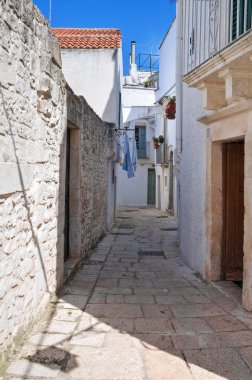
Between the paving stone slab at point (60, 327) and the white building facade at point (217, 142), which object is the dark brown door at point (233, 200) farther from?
the paving stone slab at point (60, 327)

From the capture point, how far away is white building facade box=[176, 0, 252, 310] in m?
4.55

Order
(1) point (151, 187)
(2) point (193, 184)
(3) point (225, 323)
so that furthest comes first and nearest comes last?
(1) point (151, 187) → (2) point (193, 184) → (3) point (225, 323)

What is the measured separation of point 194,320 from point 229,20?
12.4 ft

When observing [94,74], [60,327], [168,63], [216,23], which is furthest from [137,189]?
[60,327]

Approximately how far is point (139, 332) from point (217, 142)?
10.8ft

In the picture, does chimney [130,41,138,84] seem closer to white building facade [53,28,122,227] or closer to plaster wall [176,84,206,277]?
white building facade [53,28,122,227]

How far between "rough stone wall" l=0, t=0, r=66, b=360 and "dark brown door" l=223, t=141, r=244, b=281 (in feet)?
9.05

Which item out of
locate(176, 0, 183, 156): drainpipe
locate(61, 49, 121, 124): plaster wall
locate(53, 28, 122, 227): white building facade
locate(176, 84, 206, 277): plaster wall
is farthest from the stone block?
locate(61, 49, 121, 124): plaster wall

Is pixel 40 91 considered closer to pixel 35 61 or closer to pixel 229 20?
pixel 35 61

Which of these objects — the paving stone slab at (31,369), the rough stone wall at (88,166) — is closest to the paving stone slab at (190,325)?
the paving stone slab at (31,369)

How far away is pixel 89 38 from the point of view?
45.5ft

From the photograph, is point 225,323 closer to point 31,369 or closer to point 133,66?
point 31,369

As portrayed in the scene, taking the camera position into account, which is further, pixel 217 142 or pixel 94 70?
pixel 94 70

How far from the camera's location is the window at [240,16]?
4.47 meters
